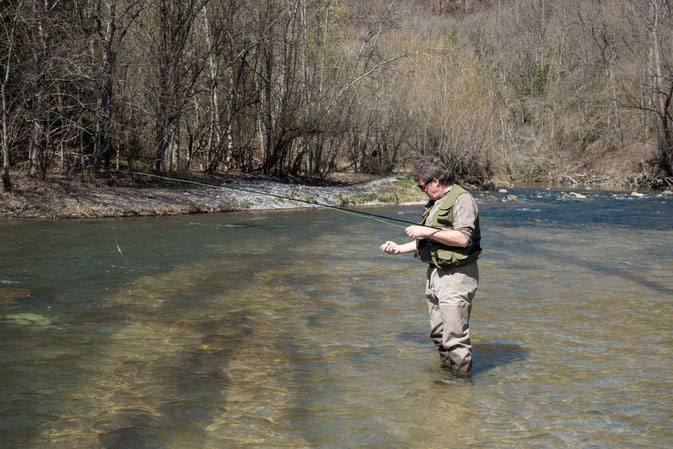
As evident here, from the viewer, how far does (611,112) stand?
44562mm

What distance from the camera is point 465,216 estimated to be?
5332mm

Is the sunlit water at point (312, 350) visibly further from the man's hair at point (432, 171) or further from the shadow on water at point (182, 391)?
the man's hair at point (432, 171)

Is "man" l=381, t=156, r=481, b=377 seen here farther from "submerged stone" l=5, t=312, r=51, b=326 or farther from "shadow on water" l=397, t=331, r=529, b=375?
"submerged stone" l=5, t=312, r=51, b=326

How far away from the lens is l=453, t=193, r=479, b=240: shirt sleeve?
5.30 meters

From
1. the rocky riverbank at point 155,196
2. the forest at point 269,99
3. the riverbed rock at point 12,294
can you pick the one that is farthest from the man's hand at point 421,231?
the forest at point 269,99

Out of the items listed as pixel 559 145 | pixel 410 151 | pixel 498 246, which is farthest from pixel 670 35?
pixel 498 246

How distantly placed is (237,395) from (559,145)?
1753 inches

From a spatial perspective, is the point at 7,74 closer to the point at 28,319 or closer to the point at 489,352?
the point at 28,319

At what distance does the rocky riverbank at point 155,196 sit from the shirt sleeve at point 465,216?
27.0 feet

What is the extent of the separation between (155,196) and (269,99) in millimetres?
7247

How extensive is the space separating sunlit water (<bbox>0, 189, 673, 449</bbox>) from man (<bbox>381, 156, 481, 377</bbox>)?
49cm

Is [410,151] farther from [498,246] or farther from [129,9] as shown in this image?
[498,246]

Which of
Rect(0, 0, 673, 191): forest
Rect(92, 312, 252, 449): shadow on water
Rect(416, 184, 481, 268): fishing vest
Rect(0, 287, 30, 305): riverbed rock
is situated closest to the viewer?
Rect(92, 312, 252, 449): shadow on water

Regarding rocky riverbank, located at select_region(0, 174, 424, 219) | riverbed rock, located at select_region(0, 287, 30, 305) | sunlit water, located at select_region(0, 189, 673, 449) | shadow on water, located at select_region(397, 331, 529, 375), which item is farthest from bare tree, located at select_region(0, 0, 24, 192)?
shadow on water, located at select_region(397, 331, 529, 375)
